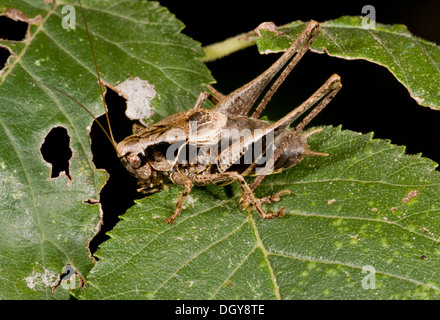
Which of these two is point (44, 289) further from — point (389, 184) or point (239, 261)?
point (389, 184)

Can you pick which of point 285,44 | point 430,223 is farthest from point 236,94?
point 430,223

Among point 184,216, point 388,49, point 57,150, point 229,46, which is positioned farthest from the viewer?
point 229,46

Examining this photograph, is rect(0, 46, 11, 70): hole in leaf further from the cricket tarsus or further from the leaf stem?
the leaf stem

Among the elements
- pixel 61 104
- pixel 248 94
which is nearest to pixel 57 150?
pixel 61 104

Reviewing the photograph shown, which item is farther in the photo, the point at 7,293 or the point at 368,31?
the point at 368,31

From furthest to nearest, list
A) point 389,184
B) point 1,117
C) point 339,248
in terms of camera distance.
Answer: point 1,117 < point 389,184 < point 339,248

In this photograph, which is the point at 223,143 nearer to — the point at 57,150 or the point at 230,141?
the point at 230,141
